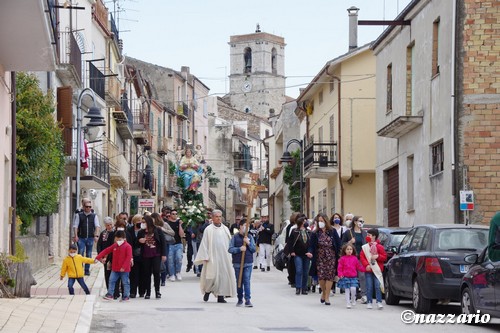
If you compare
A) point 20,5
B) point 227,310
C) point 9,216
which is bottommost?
point 227,310

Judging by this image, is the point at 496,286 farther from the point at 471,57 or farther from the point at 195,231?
the point at 195,231

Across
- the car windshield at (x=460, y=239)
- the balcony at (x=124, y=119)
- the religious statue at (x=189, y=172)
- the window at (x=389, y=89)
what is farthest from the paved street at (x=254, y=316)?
the balcony at (x=124, y=119)

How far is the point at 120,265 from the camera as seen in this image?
21359 millimetres

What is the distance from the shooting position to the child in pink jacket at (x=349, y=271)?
67.0 feet

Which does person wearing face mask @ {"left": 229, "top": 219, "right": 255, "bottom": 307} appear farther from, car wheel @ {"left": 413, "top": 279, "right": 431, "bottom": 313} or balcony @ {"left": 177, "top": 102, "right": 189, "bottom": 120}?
balcony @ {"left": 177, "top": 102, "right": 189, "bottom": 120}

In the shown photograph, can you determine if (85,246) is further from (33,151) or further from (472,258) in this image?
(472,258)

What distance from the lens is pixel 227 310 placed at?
63.2 ft

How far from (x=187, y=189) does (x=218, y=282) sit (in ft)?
52.3

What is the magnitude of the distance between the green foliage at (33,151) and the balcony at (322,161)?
1769 centimetres

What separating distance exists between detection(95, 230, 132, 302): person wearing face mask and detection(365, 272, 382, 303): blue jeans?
14.7 ft

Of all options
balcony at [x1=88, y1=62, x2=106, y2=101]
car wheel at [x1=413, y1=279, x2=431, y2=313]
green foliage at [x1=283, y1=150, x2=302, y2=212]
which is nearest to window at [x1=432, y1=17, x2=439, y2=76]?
car wheel at [x1=413, y1=279, x2=431, y2=313]

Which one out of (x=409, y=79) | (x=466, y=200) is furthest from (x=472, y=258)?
(x=409, y=79)

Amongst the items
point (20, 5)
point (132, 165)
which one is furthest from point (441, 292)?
point (132, 165)

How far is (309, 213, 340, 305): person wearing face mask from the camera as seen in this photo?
70.7ft
